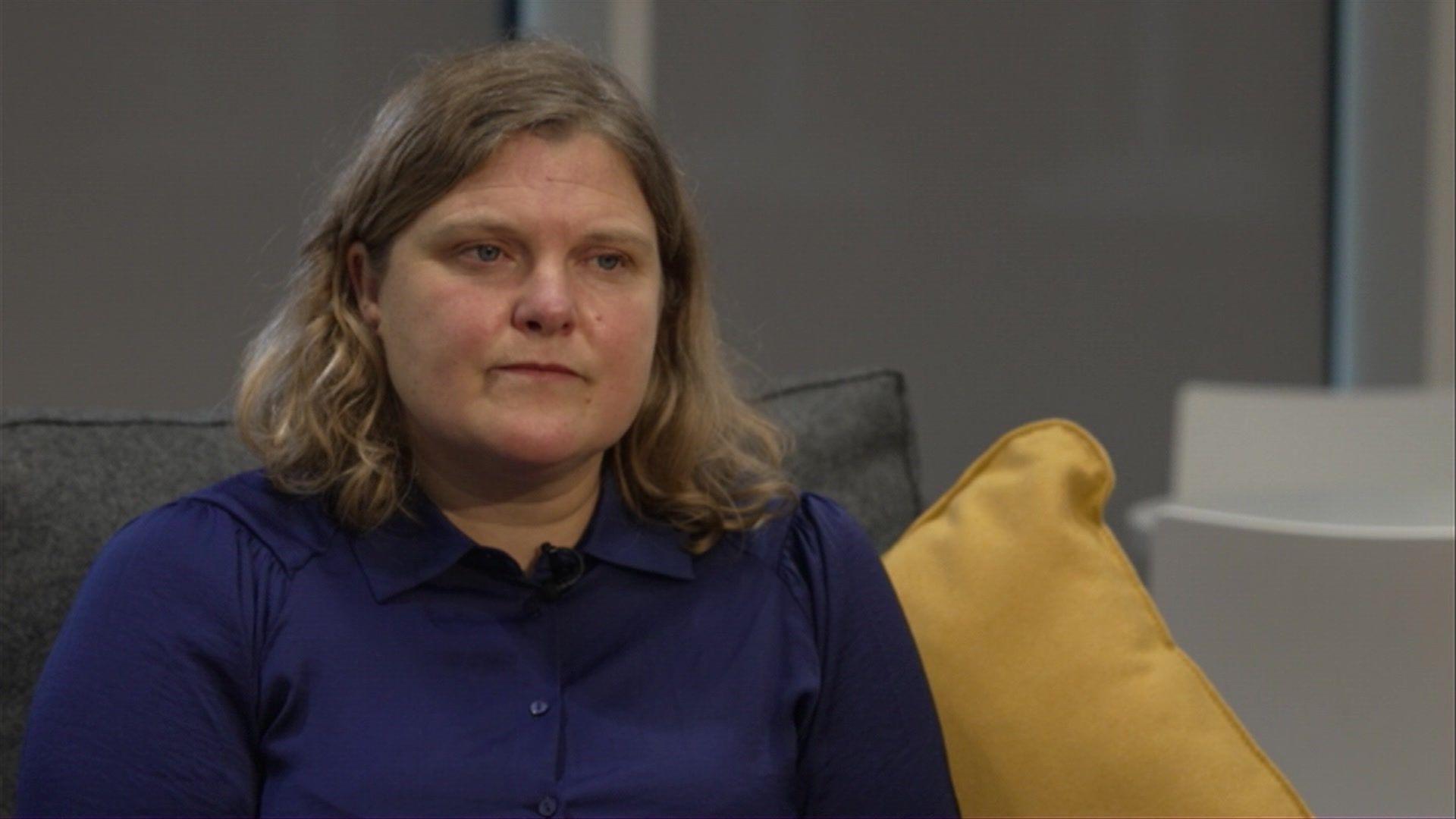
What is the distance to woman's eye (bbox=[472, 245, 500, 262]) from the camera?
1.31 m

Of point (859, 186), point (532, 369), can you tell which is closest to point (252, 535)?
point (532, 369)

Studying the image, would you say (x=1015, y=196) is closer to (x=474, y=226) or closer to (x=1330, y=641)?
(x=1330, y=641)

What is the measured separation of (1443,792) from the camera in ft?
5.56

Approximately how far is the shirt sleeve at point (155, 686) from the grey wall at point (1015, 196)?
1247 millimetres

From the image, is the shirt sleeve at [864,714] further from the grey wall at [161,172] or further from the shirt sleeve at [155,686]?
the grey wall at [161,172]

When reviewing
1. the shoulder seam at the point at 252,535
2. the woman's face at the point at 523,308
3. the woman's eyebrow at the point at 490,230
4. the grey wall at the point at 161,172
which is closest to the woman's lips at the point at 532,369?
the woman's face at the point at 523,308

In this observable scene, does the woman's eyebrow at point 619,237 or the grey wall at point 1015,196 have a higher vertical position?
the woman's eyebrow at point 619,237

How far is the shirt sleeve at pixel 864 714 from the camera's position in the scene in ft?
4.59

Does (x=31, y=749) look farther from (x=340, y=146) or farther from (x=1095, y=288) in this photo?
(x=1095, y=288)

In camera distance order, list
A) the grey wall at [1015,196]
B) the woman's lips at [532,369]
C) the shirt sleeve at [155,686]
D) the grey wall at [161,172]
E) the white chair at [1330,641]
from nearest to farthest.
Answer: the shirt sleeve at [155,686] → the woman's lips at [532,369] → the white chair at [1330,641] → the grey wall at [161,172] → the grey wall at [1015,196]

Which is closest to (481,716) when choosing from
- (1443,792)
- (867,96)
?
(1443,792)

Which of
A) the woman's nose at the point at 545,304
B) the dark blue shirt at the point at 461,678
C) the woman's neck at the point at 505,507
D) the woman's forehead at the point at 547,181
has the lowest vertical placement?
the dark blue shirt at the point at 461,678

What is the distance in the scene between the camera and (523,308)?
1284mm

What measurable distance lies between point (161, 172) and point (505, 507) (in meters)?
0.84
